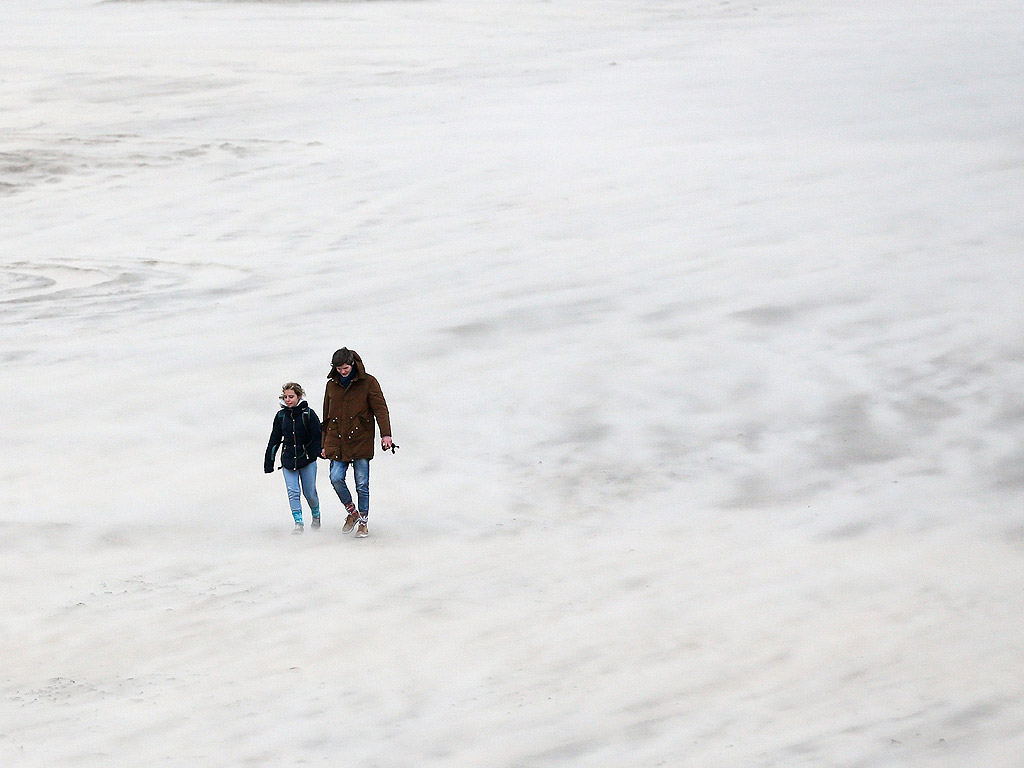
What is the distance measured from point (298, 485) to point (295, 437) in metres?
0.39

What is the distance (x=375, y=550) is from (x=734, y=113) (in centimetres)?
1594

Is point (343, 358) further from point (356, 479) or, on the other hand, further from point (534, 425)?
point (534, 425)

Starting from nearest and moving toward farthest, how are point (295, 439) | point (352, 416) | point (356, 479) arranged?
point (352, 416) < point (356, 479) < point (295, 439)

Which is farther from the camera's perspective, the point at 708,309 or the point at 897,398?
the point at 708,309

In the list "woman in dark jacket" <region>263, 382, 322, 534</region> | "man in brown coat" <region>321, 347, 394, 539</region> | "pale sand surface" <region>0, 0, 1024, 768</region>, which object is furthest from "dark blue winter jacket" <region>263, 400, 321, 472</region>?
"pale sand surface" <region>0, 0, 1024, 768</region>

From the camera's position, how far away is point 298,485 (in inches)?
356

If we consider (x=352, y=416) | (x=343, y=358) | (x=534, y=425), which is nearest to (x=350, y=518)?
(x=352, y=416)

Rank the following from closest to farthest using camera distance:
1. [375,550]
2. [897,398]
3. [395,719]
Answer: [395,719]
[375,550]
[897,398]

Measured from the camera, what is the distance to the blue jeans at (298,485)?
8.95 meters

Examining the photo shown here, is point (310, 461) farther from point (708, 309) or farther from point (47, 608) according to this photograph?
point (708, 309)

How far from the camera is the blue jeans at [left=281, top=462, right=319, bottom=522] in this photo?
8.95 meters

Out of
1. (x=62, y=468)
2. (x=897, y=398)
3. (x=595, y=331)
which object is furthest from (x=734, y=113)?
(x=62, y=468)

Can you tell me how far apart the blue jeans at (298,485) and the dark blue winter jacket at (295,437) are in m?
0.06

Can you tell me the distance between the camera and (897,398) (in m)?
11.2
